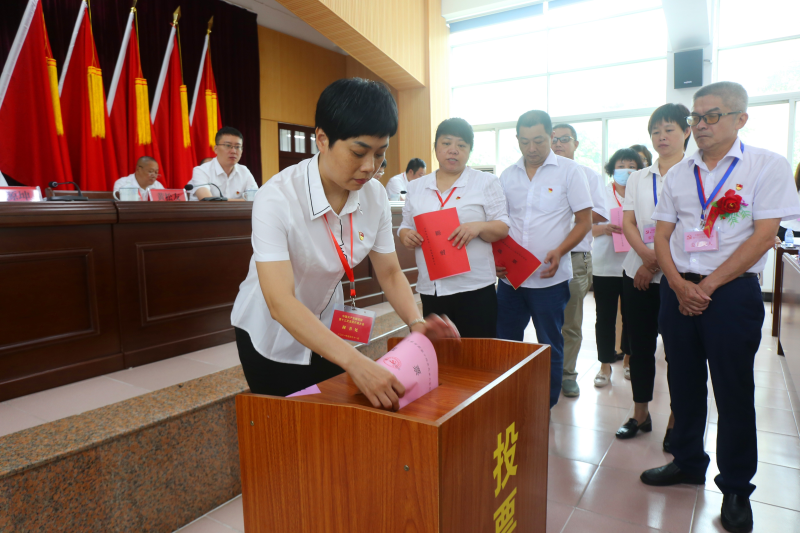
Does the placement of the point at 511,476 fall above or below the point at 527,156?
below

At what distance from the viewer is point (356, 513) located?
79 centimetres

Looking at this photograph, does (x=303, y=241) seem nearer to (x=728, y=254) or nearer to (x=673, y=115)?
(x=728, y=254)

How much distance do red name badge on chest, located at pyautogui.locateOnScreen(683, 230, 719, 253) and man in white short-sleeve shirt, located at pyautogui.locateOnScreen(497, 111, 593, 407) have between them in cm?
61

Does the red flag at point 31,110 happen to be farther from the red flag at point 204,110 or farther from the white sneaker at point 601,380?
the white sneaker at point 601,380

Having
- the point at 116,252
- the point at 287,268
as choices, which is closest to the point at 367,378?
the point at 287,268

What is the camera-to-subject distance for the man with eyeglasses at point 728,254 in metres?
1.58

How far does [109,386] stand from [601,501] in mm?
2089

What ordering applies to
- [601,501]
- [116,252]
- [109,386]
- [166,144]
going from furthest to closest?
1. [166,144]
2. [116,252]
3. [109,386]
4. [601,501]

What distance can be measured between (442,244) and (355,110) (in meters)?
1.06

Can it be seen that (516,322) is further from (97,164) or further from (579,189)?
(97,164)

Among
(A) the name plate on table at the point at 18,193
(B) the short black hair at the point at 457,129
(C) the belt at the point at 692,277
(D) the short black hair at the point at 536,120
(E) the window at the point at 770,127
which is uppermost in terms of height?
(E) the window at the point at 770,127

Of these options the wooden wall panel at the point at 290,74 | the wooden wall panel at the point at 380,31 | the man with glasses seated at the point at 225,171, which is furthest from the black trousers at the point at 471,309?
the wooden wall panel at the point at 290,74

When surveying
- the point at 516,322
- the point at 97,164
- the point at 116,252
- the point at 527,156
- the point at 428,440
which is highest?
the point at 97,164

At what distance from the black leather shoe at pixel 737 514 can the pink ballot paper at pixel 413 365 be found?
4.44 feet
